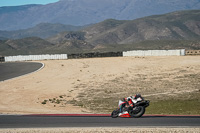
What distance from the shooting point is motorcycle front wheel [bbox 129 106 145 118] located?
54.7 feet

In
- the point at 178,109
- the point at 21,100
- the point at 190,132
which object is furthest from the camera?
the point at 21,100

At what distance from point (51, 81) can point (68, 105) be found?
644 inches

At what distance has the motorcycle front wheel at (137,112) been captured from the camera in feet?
54.7

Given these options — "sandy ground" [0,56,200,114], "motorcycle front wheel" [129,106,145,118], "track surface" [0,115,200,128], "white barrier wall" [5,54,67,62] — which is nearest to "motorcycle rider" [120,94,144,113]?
"motorcycle front wheel" [129,106,145,118]

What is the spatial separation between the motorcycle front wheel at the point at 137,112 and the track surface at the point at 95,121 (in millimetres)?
281

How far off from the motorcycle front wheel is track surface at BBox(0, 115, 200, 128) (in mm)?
281

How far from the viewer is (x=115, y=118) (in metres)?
17.2

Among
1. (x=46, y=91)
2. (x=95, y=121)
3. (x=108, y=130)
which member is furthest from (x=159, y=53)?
(x=108, y=130)

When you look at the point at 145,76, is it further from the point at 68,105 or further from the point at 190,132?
the point at 190,132

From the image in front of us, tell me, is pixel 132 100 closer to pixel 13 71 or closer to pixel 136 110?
pixel 136 110

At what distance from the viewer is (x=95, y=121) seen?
1655 cm

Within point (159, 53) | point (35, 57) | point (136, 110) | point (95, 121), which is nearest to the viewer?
point (95, 121)

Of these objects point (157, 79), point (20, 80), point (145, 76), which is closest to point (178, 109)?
point (157, 79)

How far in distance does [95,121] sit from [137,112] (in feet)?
7.91
